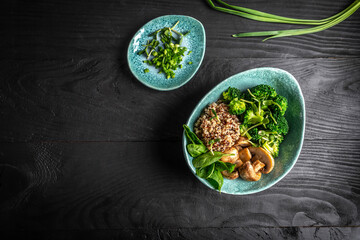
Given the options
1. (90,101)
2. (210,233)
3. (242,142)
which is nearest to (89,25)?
(90,101)

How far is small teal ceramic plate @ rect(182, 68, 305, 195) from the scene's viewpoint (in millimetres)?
1720

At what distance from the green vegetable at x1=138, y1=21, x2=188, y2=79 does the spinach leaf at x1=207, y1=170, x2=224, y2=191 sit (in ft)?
2.30

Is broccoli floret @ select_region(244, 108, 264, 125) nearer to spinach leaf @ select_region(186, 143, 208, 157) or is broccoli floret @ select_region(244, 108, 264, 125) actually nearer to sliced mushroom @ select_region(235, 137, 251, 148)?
sliced mushroom @ select_region(235, 137, 251, 148)

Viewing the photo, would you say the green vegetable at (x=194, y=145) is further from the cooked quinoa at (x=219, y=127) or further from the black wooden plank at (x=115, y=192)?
the black wooden plank at (x=115, y=192)

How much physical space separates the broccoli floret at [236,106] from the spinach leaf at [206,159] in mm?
274

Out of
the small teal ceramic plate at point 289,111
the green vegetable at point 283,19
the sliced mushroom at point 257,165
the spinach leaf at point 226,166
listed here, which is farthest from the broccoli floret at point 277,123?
the green vegetable at point 283,19

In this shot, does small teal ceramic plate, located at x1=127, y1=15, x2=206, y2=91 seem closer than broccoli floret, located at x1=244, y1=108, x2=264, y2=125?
No

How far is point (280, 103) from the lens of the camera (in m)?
1.67

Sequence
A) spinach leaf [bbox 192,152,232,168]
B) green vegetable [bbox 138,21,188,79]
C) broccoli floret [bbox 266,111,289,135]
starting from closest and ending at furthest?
spinach leaf [bbox 192,152,232,168] → broccoli floret [bbox 266,111,289,135] → green vegetable [bbox 138,21,188,79]

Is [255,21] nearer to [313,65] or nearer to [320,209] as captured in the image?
[313,65]

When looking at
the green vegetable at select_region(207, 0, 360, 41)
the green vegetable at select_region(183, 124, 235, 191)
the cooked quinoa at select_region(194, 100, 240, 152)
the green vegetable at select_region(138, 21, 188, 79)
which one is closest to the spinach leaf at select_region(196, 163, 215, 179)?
the green vegetable at select_region(183, 124, 235, 191)

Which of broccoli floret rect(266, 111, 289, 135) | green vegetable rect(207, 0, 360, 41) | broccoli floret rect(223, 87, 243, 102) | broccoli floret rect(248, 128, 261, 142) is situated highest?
green vegetable rect(207, 0, 360, 41)

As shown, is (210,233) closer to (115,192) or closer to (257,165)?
(257,165)

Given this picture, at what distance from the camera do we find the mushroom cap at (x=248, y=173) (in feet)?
5.52
